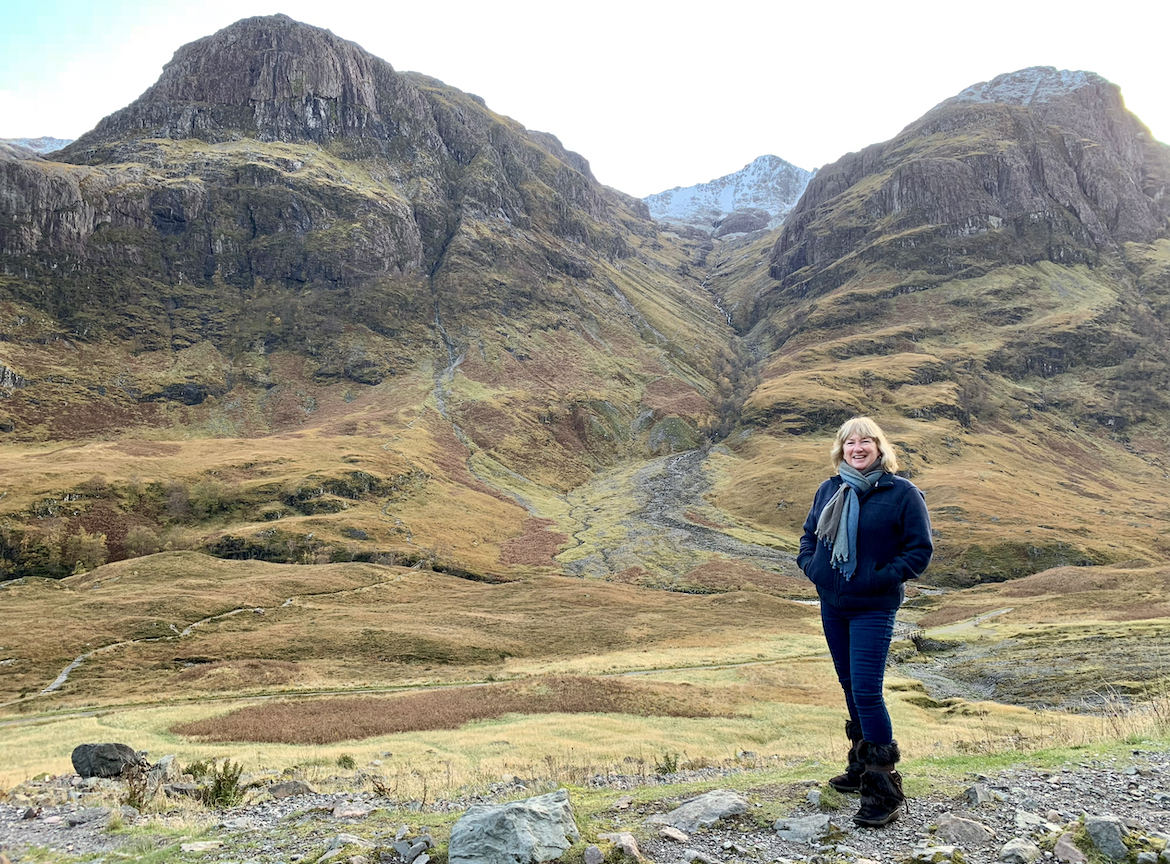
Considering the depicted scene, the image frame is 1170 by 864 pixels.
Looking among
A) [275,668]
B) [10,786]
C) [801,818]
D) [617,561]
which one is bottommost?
[617,561]

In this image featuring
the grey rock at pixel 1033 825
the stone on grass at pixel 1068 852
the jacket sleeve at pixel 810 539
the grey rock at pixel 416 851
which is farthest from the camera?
the jacket sleeve at pixel 810 539

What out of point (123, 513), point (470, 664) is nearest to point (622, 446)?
point (123, 513)

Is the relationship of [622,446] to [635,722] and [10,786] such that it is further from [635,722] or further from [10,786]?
[10,786]

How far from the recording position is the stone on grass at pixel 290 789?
532 inches

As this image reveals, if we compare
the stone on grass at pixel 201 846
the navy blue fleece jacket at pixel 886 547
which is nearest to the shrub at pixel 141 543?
the stone on grass at pixel 201 846

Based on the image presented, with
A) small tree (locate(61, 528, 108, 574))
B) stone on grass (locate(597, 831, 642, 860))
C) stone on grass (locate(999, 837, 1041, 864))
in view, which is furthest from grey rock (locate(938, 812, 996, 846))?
small tree (locate(61, 528, 108, 574))

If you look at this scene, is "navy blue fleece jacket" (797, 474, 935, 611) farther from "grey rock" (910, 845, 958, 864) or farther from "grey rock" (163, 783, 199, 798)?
"grey rock" (163, 783, 199, 798)

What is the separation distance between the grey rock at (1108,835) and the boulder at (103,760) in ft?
67.8

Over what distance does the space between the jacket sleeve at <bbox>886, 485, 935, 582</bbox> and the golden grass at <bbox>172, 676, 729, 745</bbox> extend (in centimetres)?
2542

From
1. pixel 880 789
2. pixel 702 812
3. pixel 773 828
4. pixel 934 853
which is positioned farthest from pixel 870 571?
pixel 702 812

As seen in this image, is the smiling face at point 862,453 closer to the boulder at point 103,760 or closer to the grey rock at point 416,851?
the grey rock at point 416,851

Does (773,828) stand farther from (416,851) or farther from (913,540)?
(416,851)

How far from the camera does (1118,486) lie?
170750mm

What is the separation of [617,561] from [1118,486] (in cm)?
14841
